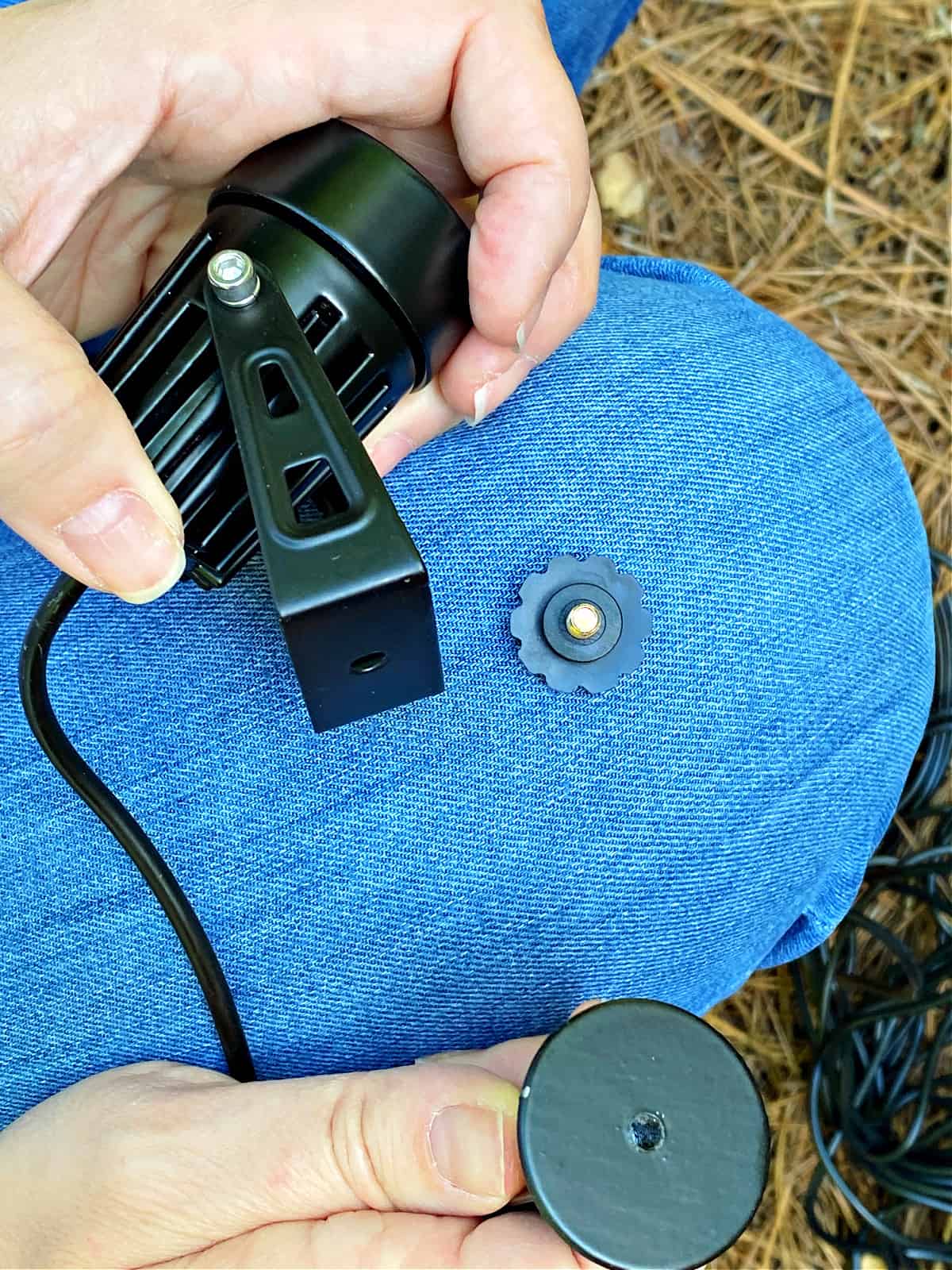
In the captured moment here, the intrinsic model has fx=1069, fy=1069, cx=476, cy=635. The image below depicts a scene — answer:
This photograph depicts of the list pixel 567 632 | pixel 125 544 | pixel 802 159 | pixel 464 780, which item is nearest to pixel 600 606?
pixel 567 632

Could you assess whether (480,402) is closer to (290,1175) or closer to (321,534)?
(321,534)

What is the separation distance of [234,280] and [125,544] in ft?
0.46

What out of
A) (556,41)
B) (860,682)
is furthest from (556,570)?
(556,41)

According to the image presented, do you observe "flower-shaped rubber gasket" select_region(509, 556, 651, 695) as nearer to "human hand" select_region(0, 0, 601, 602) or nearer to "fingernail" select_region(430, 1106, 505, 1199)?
"human hand" select_region(0, 0, 601, 602)

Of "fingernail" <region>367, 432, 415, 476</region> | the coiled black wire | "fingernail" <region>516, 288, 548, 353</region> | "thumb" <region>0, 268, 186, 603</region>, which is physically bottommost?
the coiled black wire

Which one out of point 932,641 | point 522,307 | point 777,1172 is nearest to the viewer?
point 522,307

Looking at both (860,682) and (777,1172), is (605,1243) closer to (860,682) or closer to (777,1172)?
(860,682)

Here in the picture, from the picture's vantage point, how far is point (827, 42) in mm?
1263

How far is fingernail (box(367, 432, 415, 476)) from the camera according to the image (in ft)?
2.21

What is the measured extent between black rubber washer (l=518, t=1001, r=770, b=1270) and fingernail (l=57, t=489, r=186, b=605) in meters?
0.31

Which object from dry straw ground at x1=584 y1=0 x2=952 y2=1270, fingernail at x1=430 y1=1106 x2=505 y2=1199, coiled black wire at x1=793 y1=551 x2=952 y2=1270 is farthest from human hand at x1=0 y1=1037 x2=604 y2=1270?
dry straw ground at x1=584 y1=0 x2=952 y2=1270

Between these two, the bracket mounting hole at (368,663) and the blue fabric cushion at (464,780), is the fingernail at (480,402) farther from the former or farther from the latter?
the bracket mounting hole at (368,663)

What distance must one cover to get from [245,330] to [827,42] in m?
1.06

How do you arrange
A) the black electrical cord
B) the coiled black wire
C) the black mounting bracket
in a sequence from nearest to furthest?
the black mounting bracket
the black electrical cord
the coiled black wire
